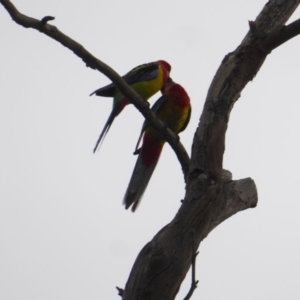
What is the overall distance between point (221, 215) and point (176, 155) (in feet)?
2.54

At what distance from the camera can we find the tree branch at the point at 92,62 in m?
2.85

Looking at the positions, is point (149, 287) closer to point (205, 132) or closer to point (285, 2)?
point (205, 132)

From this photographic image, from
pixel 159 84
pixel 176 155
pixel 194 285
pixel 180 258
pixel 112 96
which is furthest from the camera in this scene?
pixel 159 84

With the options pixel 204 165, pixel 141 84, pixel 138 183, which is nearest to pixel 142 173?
pixel 138 183

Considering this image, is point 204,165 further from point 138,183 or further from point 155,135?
point 155,135

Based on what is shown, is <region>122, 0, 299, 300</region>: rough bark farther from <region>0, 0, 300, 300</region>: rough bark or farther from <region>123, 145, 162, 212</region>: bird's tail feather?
<region>123, 145, 162, 212</region>: bird's tail feather

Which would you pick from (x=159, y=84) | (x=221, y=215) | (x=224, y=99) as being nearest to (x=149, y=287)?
(x=221, y=215)

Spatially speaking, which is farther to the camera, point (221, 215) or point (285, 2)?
point (285, 2)

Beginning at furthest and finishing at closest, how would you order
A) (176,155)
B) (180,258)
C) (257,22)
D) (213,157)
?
(176,155) → (257,22) → (213,157) → (180,258)

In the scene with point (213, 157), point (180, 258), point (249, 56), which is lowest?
point (180, 258)

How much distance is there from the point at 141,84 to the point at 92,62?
223cm

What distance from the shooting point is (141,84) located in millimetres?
5316

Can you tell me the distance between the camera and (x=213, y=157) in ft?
9.46

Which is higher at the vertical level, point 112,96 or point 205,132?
point 112,96
